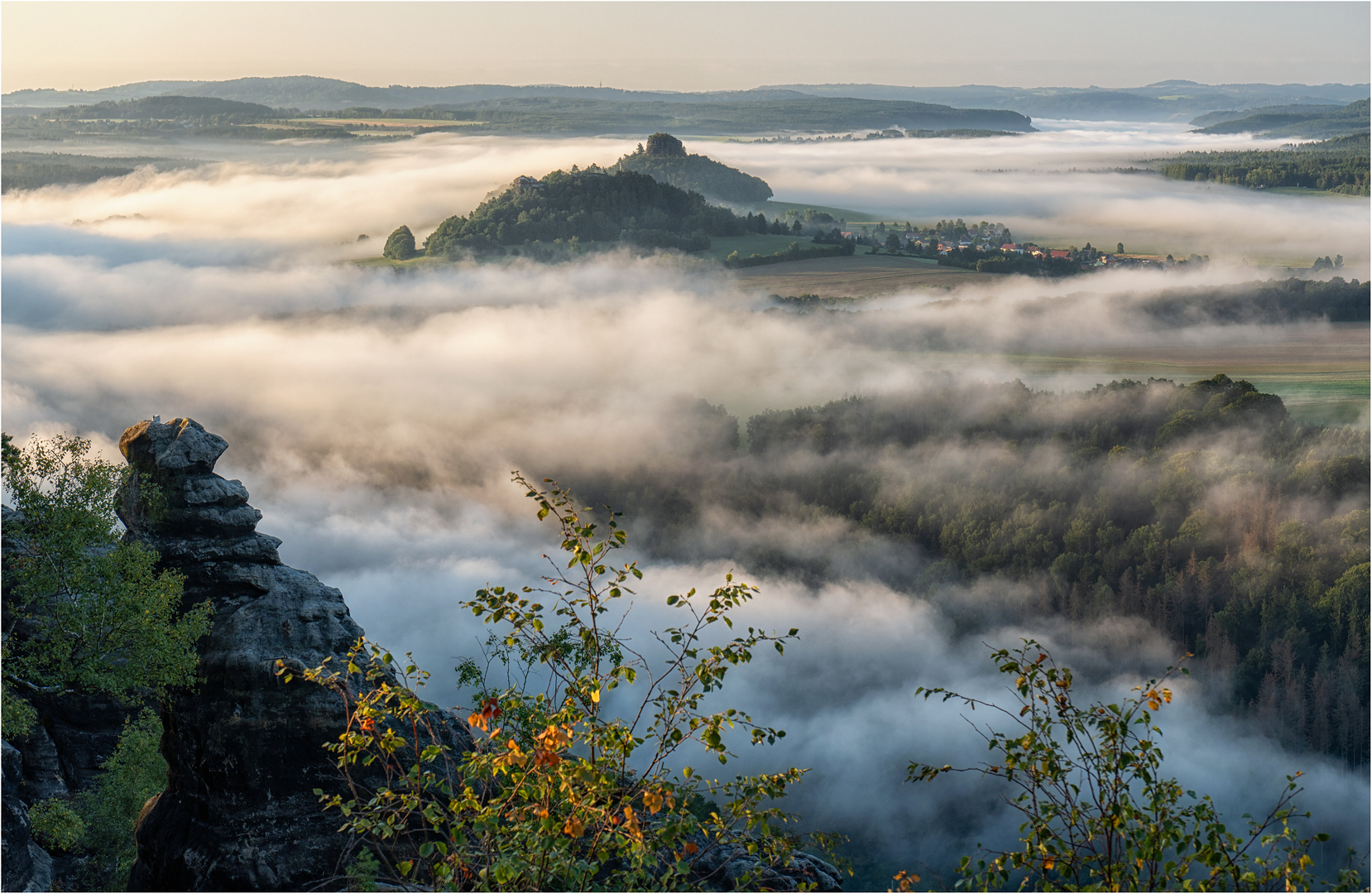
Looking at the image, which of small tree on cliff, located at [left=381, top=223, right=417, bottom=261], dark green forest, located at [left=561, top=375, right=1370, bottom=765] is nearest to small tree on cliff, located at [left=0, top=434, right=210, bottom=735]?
dark green forest, located at [left=561, top=375, right=1370, bottom=765]

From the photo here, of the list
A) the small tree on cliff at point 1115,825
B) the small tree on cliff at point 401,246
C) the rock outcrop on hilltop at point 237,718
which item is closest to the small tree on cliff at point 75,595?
the rock outcrop on hilltop at point 237,718

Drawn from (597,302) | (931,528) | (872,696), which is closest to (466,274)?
(597,302)

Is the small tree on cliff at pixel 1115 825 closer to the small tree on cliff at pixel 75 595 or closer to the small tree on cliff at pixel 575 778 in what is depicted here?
the small tree on cliff at pixel 575 778

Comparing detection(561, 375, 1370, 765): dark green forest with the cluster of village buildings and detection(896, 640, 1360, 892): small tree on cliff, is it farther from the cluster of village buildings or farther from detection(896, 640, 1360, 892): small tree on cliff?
the cluster of village buildings

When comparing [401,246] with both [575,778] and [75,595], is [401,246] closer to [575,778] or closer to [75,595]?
[75,595]

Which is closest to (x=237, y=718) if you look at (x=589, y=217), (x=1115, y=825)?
(x=1115, y=825)

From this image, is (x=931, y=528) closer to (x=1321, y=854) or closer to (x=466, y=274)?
(x=1321, y=854)

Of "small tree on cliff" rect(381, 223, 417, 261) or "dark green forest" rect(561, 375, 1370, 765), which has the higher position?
"small tree on cliff" rect(381, 223, 417, 261)
